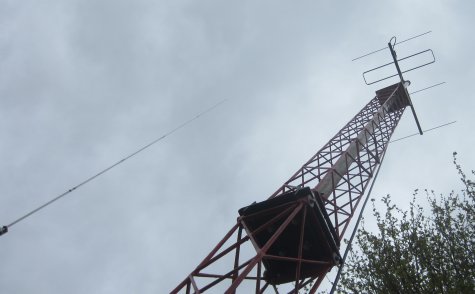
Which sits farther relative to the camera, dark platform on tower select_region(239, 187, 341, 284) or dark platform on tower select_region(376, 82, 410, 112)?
dark platform on tower select_region(376, 82, 410, 112)

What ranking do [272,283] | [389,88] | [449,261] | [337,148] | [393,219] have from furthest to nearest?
[389,88] < [337,148] < [393,219] < [449,261] < [272,283]

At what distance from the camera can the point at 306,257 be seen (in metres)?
13.1

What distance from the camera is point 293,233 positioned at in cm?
1242

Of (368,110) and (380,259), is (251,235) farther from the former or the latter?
(368,110)

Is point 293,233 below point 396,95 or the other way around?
below

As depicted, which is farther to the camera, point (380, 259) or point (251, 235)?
point (380, 259)

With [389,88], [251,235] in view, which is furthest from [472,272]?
[389,88]

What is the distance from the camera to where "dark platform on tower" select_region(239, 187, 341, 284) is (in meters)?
12.1

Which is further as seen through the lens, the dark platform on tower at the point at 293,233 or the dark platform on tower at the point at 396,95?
the dark platform on tower at the point at 396,95

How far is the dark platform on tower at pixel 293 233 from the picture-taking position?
476 inches

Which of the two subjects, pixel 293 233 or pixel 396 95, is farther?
pixel 396 95

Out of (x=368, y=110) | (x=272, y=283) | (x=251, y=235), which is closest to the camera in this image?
(x=251, y=235)

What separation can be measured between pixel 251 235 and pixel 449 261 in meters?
7.83

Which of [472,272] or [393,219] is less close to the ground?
[393,219]
